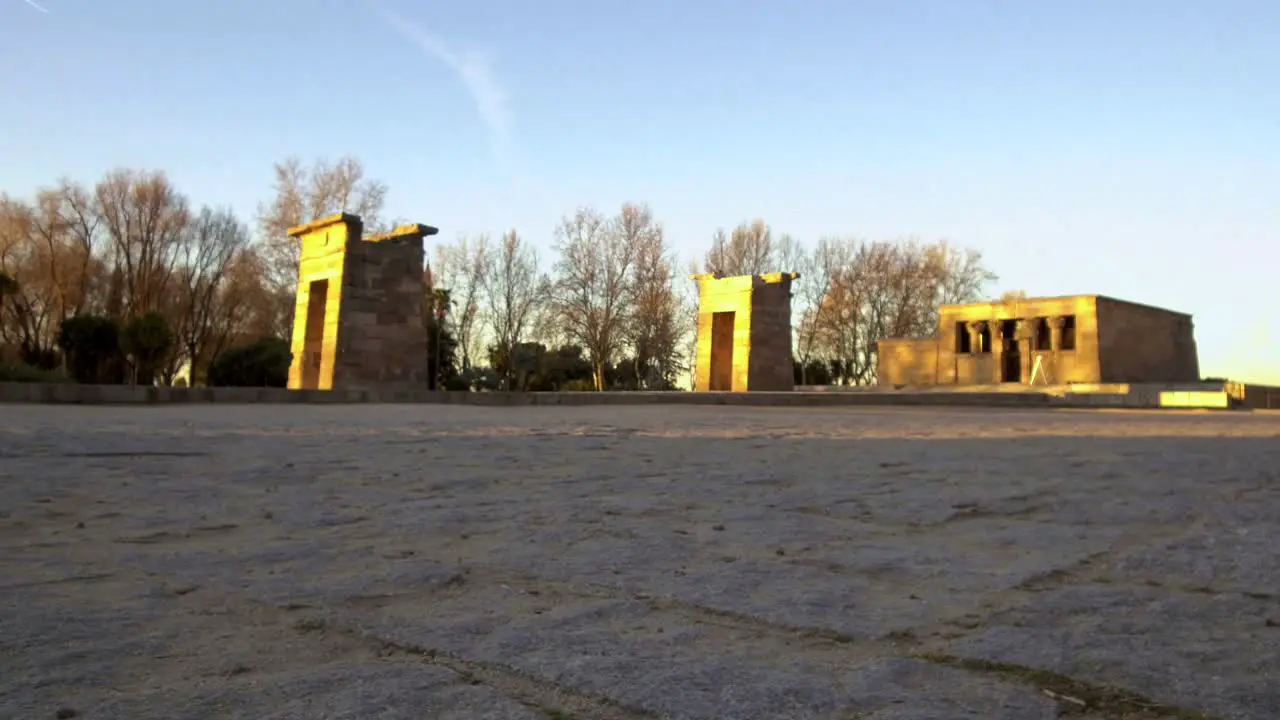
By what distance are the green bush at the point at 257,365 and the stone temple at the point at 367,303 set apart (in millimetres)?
11518

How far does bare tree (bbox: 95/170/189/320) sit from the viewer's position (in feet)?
132

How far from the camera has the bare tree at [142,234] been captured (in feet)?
132

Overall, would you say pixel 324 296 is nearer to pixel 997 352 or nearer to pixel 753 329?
pixel 753 329

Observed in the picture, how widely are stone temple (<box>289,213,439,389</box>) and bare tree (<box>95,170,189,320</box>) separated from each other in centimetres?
2528

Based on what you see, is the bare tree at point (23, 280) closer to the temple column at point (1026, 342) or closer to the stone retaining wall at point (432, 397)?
the stone retaining wall at point (432, 397)

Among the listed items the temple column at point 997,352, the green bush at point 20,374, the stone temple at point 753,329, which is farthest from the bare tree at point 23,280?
the temple column at point 997,352

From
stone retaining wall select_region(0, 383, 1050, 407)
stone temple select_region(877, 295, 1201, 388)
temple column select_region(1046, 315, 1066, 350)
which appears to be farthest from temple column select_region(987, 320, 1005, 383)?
stone retaining wall select_region(0, 383, 1050, 407)

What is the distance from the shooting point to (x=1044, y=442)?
22.0ft

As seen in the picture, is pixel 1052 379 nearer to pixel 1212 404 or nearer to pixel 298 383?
pixel 1212 404

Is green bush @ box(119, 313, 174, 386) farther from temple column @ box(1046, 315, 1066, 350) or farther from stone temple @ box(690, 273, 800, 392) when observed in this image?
temple column @ box(1046, 315, 1066, 350)

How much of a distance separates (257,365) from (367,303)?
13840 mm

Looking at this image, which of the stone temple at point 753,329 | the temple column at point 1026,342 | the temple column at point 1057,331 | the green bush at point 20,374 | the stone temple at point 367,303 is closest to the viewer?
the stone temple at point 367,303

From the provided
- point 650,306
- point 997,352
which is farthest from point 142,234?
point 997,352

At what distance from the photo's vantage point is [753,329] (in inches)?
982
